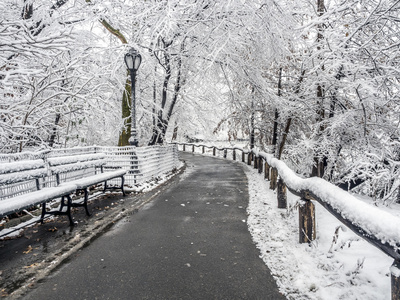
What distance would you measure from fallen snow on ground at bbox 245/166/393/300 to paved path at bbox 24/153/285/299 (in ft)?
0.76

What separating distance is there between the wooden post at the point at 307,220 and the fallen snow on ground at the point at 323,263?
11 cm

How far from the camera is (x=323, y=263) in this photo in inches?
125

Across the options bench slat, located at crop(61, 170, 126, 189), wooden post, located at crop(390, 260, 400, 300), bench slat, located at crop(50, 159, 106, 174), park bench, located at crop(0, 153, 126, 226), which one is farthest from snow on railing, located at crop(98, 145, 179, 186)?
wooden post, located at crop(390, 260, 400, 300)

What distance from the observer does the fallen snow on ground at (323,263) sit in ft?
8.66

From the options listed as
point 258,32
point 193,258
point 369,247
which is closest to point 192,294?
point 193,258

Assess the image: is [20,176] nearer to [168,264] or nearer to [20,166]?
[20,166]

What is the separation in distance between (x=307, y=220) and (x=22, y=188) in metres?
5.21

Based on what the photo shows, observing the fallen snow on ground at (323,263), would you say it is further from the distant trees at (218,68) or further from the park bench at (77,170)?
the park bench at (77,170)

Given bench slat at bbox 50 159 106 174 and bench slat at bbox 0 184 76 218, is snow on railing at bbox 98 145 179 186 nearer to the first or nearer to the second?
bench slat at bbox 50 159 106 174

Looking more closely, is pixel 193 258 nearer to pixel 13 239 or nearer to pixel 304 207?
pixel 304 207

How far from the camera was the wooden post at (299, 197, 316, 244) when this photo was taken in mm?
3670

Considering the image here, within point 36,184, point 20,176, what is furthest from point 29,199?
point 36,184

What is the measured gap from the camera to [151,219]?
519 centimetres

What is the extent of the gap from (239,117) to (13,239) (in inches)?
579
